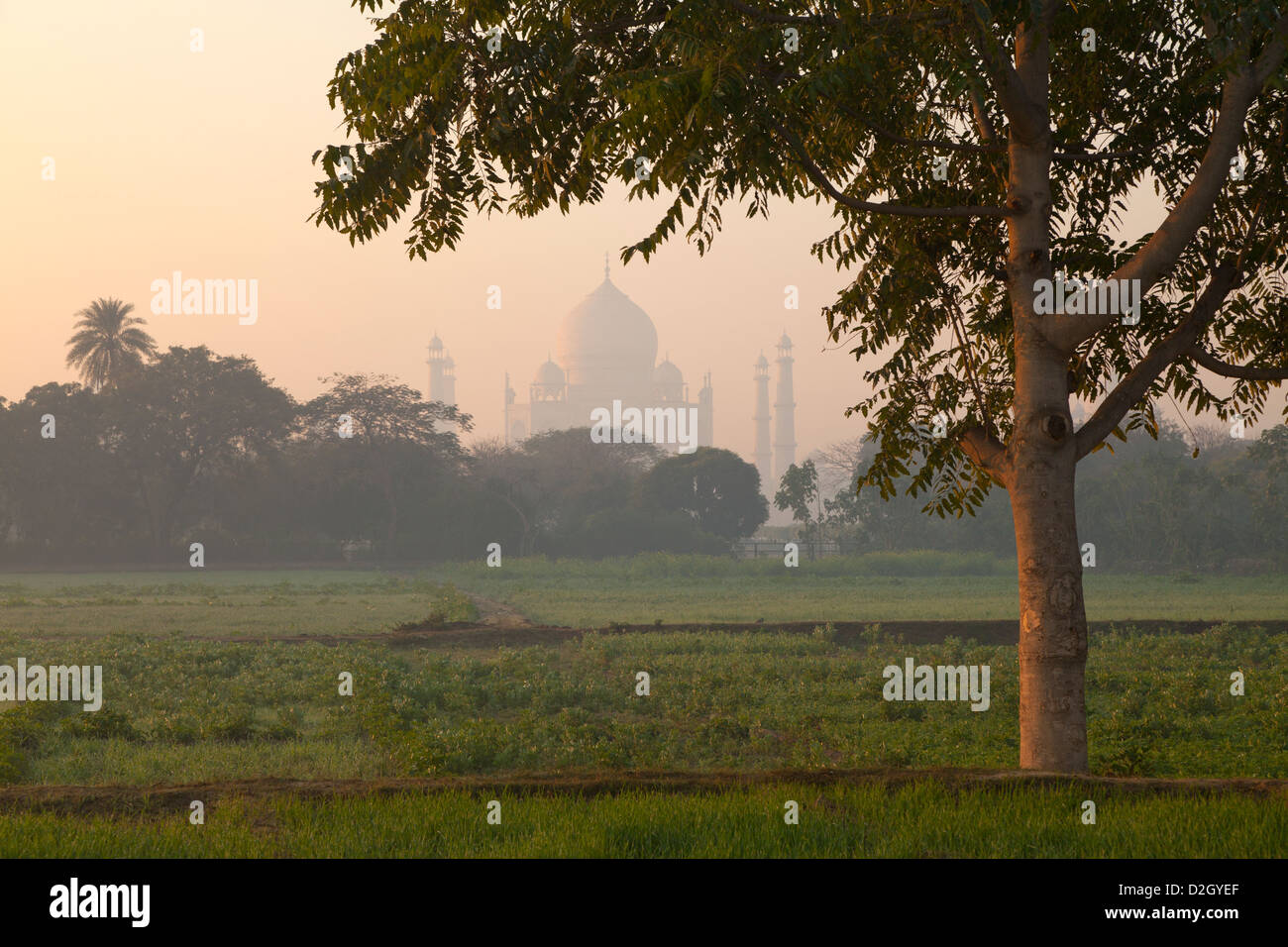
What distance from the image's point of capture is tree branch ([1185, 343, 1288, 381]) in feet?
27.7

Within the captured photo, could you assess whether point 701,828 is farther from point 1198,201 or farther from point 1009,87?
point 1198,201

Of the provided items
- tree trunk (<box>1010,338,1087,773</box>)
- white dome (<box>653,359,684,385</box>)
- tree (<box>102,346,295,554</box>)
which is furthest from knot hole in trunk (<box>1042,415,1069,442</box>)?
white dome (<box>653,359,684,385</box>)

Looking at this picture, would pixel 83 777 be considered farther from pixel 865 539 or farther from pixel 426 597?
pixel 865 539

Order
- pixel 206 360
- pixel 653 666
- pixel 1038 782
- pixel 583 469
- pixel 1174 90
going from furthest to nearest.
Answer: pixel 583 469, pixel 206 360, pixel 653 666, pixel 1174 90, pixel 1038 782

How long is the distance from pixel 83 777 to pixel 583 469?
179 ft

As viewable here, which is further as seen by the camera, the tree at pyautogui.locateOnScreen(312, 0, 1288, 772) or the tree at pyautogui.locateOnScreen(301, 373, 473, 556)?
the tree at pyautogui.locateOnScreen(301, 373, 473, 556)

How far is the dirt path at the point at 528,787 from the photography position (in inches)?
264

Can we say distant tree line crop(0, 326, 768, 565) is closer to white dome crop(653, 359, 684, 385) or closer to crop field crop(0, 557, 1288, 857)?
crop field crop(0, 557, 1288, 857)

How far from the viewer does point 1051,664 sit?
7750mm

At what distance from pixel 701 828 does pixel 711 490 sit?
52955mm

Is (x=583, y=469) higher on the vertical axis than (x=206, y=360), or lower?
lower

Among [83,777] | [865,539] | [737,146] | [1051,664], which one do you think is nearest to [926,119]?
[737,146]

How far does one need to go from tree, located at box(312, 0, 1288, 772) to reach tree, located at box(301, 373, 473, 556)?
146 feet

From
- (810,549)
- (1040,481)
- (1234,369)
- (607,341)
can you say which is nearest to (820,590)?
(810,549)
